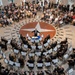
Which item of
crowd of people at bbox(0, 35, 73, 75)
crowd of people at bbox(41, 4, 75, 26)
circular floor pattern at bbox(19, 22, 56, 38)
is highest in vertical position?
crowd of people at bbox(41, 4, 75, 26)

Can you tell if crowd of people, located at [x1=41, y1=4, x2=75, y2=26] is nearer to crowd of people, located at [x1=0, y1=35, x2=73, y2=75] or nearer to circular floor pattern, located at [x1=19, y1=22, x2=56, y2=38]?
circular floor pattern, located at [x1=19, y1=22, x2=56, y2=38]

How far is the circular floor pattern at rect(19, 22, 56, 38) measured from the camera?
77.0 feet

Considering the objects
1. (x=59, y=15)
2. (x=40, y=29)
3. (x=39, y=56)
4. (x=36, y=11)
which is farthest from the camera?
(x=36, y=11)

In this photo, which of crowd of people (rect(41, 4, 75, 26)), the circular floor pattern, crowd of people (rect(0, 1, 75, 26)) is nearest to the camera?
the circular floor pattern

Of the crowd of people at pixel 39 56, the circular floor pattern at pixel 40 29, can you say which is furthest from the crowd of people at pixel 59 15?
the crowd of people at pixel 39 56

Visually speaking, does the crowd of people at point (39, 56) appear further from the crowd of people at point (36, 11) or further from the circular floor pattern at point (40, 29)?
the crowd of people at point (36, 11)

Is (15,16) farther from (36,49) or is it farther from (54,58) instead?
(54,58)

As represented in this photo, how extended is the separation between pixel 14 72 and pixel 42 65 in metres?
2.50

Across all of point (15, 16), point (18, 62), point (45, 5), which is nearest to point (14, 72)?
point (18, 62)

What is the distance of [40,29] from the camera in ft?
79.5

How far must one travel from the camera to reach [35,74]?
18.0m

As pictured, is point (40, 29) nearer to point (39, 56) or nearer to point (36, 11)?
point (36, 11)

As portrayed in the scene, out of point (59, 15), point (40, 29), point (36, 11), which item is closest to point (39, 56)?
point (40, 29)

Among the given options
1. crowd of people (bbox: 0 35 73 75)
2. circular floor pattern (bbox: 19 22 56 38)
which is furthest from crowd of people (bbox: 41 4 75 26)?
crowd of people (bbox: 0 35 73 75)
